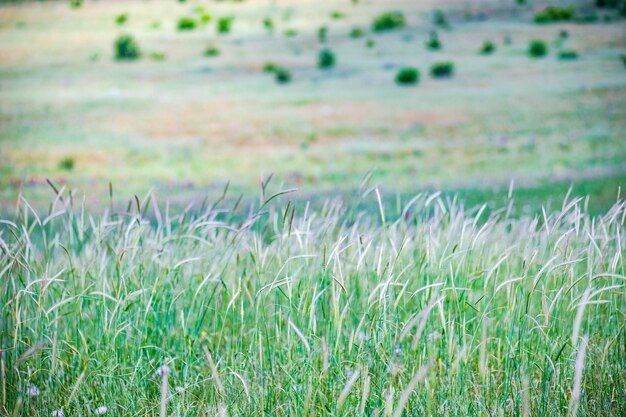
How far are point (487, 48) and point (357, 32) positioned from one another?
2.76 ft

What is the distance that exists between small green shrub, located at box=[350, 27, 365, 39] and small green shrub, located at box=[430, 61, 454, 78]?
0.53m

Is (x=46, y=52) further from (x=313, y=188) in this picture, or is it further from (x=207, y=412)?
(x=207, y=412)

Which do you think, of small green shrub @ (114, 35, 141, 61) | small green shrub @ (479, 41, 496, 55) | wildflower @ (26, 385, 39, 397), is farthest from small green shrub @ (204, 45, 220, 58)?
wildflower @ (26, 385, 39, 397)

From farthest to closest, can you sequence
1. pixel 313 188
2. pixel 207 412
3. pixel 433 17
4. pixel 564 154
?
1. pixel 433 17
2. pixel 564 154
3. pixel 313 188
4. pixel 207 412

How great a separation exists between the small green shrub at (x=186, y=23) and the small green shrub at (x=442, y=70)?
1.59 metres

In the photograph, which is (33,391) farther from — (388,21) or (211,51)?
(388,21)

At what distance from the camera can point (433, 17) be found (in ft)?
14.2

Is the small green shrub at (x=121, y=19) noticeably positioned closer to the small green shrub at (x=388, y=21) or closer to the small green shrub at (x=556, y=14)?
the small green shrub at (x=388, y=21)

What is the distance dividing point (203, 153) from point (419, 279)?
2.45m

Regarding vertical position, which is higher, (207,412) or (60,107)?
(60,107)

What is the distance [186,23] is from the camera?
407 centimetres

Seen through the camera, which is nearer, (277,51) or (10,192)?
(10,192)

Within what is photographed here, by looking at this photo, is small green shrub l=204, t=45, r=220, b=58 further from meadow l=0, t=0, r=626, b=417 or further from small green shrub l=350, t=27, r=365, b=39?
small green shrub l=350, t=27, r=365, b=39

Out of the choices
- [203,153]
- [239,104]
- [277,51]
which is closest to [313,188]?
[203,153]
